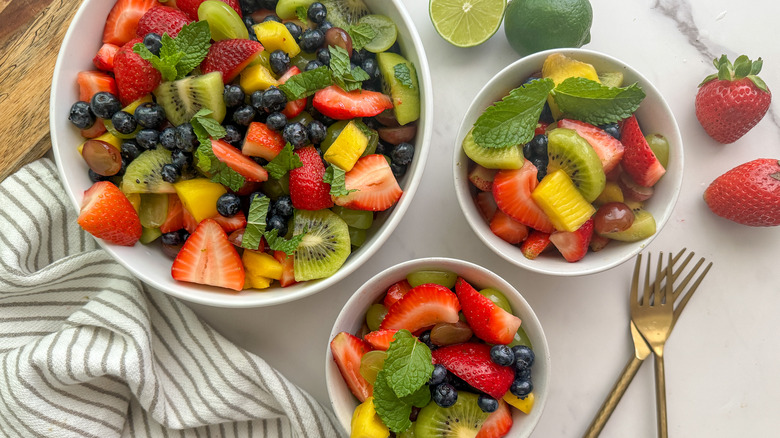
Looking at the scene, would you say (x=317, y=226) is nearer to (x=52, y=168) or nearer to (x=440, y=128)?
(x=440, y=128)

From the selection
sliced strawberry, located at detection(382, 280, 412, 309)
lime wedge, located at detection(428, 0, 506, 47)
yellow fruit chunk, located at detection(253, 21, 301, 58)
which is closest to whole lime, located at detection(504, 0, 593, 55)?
lime wedge, located at detection(428, 0, 506, 47)

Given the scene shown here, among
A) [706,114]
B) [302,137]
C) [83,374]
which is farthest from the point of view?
[706,114]

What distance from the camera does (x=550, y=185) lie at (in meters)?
1.23

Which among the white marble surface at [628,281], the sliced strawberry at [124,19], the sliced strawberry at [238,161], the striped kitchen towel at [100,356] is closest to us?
the sliced strawberry at [238,161]

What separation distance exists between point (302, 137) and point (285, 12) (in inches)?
11.8

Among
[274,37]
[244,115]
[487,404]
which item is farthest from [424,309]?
[274,37]

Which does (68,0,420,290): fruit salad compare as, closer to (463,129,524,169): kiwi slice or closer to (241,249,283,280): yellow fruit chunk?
(241,249,283,280): yellow fruit chunk

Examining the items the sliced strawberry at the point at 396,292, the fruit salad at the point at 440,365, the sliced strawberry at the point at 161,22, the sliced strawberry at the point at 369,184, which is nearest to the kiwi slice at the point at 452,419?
the fruit salad at the point at 440,365

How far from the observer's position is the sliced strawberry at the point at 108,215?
1.19 meters

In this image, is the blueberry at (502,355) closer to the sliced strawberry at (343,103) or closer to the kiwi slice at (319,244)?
the kiwi slice at (319,244)

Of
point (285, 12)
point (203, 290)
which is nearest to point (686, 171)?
point (285, 12)

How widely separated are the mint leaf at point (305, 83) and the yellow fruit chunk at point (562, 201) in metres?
0.51

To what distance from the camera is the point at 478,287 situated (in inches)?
54.1

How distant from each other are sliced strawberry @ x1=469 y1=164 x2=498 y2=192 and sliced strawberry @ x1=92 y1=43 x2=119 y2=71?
33.0 inches
